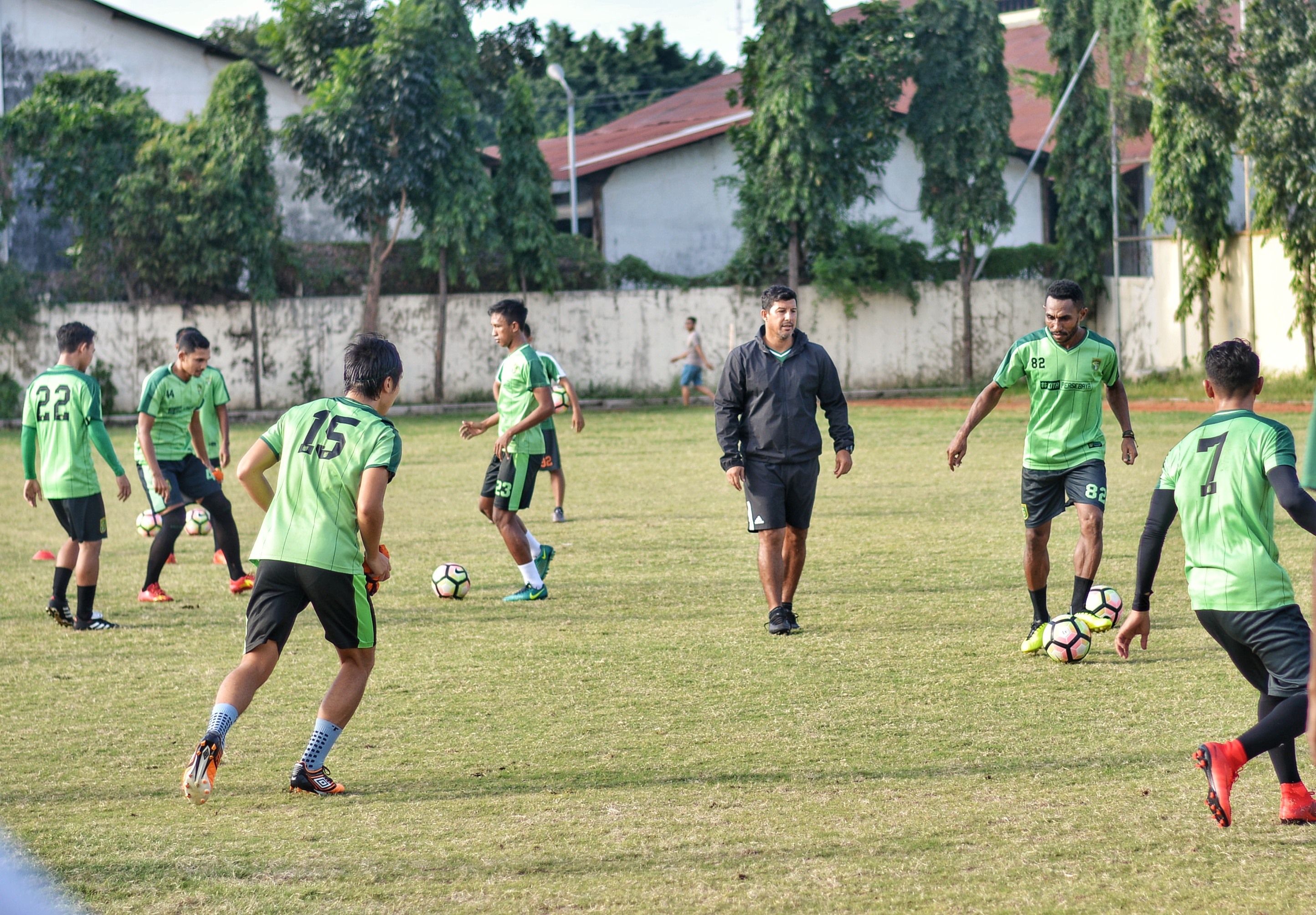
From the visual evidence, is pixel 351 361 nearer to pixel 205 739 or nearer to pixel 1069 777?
pixel 205 739

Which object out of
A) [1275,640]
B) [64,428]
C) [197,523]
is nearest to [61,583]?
[64,428]

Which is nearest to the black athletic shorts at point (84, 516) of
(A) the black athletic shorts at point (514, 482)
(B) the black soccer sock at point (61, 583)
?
(B) the black soccer sock at point (61, 583)

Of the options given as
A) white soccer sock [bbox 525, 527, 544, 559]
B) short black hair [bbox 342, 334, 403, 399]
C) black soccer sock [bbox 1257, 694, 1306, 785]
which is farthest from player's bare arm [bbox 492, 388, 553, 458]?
black soccer sock [bbox 1257, 694, 1306, 785]

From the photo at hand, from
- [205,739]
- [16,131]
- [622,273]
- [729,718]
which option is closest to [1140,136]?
[622,273]

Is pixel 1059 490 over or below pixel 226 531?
over

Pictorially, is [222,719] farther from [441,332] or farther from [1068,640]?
[441,332]

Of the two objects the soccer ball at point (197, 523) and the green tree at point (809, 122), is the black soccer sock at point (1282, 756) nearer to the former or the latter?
the soccer ball at point (197, 523)

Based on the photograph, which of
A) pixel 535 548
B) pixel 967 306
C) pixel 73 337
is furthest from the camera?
pixel 967 306

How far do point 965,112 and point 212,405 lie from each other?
2254cm

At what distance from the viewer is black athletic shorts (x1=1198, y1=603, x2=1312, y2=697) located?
4.56 meters

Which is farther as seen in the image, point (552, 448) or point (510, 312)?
point (552, 448)

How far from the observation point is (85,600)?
8.65m

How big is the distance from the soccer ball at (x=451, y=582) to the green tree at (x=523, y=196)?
2034cm

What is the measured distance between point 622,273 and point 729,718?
82.9 ft
